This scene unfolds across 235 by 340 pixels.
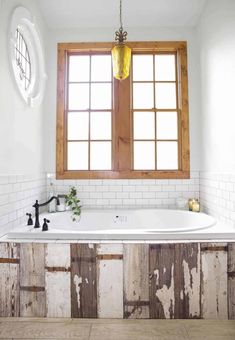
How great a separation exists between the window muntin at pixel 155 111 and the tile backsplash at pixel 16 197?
1.31 metres

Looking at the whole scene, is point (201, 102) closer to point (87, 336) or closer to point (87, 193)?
point (87, 193)

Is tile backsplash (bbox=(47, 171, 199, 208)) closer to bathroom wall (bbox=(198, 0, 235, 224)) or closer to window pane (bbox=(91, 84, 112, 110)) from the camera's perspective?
bathroom wall (bbox=(198, 0, 235, 224))

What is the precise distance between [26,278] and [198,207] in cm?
206

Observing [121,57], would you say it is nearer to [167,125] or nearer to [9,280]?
[167,125]

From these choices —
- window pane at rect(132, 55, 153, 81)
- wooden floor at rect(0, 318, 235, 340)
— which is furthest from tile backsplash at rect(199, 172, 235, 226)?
window pane at rect(132, 55, 153, 81)

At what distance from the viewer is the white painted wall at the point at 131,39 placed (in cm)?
313

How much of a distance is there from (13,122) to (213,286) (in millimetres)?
2226

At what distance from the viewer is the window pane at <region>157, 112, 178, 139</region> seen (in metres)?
3.21

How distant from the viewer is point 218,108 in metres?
2.55

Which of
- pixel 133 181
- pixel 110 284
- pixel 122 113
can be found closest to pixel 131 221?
pixel 133 181

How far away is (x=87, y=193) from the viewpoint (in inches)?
123

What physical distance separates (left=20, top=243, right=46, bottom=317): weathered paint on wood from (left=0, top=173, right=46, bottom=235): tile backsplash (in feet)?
1.07

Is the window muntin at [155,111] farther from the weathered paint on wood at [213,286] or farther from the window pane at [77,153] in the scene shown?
the weathered paint on wood at [213,286]

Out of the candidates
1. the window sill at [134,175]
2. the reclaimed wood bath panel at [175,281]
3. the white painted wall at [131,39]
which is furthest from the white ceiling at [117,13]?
the reclaimed wood bath panel at [175,281]
